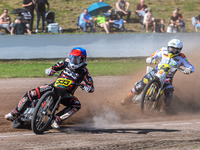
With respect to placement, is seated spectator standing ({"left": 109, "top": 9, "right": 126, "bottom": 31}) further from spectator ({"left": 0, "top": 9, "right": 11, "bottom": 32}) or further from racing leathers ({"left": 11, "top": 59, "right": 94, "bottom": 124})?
racing leathers ({"left": 11, "top": 59, "right": 94, "bottom": 124})

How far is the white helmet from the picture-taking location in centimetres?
934

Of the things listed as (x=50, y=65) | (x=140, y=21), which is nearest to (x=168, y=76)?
(x=50, y=65)

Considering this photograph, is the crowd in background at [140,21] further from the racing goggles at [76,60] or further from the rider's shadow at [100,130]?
the rider's shadow at [100,130]

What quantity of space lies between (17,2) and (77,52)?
820 inches

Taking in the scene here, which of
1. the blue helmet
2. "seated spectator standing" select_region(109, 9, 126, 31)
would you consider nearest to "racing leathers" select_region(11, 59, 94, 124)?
the blue helmet

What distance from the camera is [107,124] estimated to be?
8.11m

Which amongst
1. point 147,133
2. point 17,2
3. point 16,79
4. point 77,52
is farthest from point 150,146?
point 17,2

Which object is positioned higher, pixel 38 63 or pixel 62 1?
pixel 62 1

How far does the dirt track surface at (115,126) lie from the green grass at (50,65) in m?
2.72

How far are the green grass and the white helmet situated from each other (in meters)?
6.38

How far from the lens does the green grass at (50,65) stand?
15.3 meters

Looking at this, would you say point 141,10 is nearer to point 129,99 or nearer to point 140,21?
point 140,21

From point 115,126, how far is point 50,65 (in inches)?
386

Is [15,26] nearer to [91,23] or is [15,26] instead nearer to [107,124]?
[91,23]
